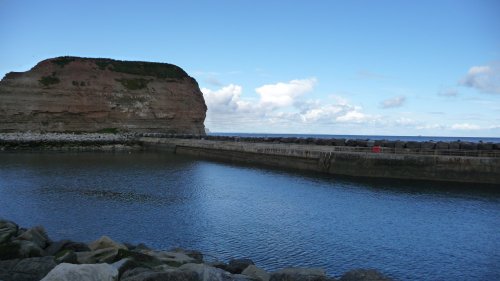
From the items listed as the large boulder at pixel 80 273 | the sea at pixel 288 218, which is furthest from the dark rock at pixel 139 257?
the sea at pixel 288 218

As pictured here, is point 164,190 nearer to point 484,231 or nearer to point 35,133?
point 484,231

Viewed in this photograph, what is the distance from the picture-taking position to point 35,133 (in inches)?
2564

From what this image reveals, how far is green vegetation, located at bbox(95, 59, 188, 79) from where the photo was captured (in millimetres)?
83062

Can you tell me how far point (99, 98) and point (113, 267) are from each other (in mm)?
71278

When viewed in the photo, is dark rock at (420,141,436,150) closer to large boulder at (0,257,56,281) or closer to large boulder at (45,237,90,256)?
large boulder at (45,237,90,256)

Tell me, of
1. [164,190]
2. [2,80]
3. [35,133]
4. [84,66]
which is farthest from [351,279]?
[84,66]

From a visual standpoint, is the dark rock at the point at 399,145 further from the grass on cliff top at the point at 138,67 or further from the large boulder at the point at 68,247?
the grass on cliff top at the point at 138,67

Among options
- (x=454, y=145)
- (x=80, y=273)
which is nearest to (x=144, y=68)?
(x=454, y=145)

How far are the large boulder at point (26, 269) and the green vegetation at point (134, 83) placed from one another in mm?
73856

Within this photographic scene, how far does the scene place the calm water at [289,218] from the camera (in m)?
12.5

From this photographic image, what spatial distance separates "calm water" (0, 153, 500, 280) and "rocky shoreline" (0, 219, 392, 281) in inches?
94.7

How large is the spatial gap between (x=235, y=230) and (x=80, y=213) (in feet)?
22.7

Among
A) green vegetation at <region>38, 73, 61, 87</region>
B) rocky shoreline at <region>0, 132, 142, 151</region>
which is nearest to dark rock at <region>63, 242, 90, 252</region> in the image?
rocky shoreline at <region>0, 132, 142, 151</region>

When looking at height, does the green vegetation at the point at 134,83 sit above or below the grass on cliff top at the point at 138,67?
below
